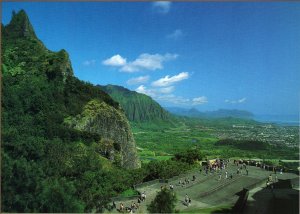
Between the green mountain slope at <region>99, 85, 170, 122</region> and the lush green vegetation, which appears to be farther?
the green mountain slope at <region>99, 85, 170, 122</region>

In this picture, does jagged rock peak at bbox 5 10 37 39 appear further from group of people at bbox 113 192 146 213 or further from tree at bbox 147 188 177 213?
tree at bbox 147 188 177 213

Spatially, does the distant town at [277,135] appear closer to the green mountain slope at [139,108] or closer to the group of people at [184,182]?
the group of people at [184,182]

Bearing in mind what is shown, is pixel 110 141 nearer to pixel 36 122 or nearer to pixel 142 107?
pixel 36 122

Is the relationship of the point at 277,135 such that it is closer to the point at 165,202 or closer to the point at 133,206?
the point at 133,206

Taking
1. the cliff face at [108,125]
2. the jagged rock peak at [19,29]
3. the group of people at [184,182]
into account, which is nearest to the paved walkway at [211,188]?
the group of people at [184,182]

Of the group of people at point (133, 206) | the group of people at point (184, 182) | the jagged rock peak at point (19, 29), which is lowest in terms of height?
the group of people at point (133, 206)

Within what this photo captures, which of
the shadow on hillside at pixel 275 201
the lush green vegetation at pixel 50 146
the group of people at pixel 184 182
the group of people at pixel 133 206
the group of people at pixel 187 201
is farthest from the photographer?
the group of people at pixel 184 182

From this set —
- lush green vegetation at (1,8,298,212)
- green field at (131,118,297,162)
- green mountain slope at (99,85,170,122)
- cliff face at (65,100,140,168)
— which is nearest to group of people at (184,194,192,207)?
lush green vegetation at (1,8,298,212)

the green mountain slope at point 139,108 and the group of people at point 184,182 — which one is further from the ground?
the green mountain slope at point 139,108

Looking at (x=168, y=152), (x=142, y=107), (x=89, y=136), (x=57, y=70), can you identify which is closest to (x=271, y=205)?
(x=89, y=136)
